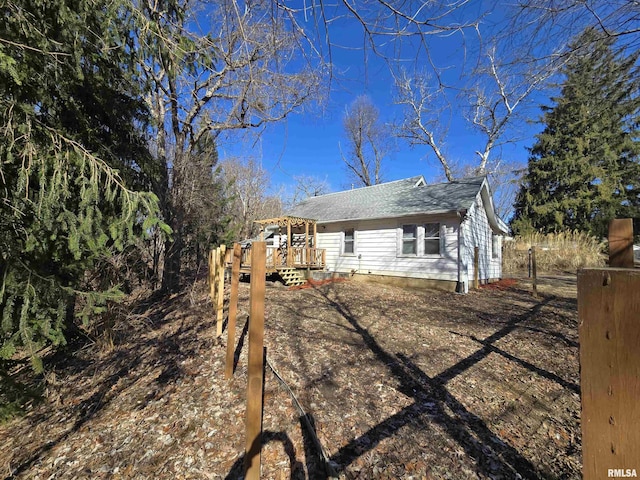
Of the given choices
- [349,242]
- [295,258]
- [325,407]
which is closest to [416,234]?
[349,242]

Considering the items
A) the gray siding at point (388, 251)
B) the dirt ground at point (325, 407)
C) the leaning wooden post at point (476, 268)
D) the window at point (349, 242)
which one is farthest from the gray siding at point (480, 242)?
the window at point (349, 242)

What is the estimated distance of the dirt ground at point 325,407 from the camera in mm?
2479

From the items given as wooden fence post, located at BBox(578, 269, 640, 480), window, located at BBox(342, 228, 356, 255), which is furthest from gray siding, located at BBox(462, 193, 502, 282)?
wooden fence post, located at BBox(578, 269, 640, 480)

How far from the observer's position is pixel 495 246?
1361cm

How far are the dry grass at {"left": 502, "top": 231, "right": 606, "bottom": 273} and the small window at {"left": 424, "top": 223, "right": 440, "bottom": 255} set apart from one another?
10822 mm

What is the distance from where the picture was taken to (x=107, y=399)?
144 inches

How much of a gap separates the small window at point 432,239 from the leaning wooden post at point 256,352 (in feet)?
30.9

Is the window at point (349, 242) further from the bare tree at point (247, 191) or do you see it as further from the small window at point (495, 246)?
the bare tree at point (247, 191)

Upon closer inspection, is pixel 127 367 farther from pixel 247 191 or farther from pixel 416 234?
pixel 247 191

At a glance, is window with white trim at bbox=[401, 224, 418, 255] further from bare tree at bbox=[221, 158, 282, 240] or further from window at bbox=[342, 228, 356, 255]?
bare tree at bbox=[221, 158, 282, 240]

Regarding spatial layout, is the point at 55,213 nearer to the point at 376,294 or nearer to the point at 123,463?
the point at 123,463

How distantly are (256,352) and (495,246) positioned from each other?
14323mm

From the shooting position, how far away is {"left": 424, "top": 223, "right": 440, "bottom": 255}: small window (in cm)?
1055

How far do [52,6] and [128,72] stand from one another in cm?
128
